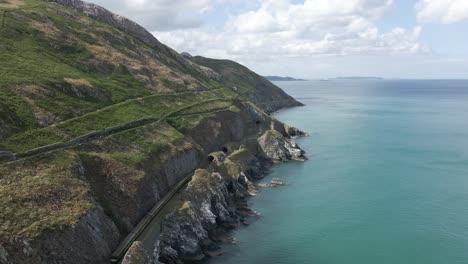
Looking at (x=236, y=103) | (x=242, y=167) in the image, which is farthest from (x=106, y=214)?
(x=236, y=103)

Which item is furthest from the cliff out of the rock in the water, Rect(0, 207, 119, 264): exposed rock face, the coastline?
the rock in the water

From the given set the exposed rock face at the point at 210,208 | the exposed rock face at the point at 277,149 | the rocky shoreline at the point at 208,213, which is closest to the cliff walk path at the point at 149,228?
the rocky shoreline at the point at 208,213

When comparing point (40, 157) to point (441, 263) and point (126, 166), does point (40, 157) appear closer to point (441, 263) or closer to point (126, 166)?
point (126, 166)

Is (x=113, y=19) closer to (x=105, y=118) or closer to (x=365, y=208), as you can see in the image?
(x=105, y=118)

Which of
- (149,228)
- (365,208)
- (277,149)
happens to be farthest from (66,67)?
(365,208)

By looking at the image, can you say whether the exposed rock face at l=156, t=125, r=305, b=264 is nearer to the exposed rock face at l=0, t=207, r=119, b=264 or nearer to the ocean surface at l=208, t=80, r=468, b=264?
the ocean surface at l=208, t=80, r=468, b=264
